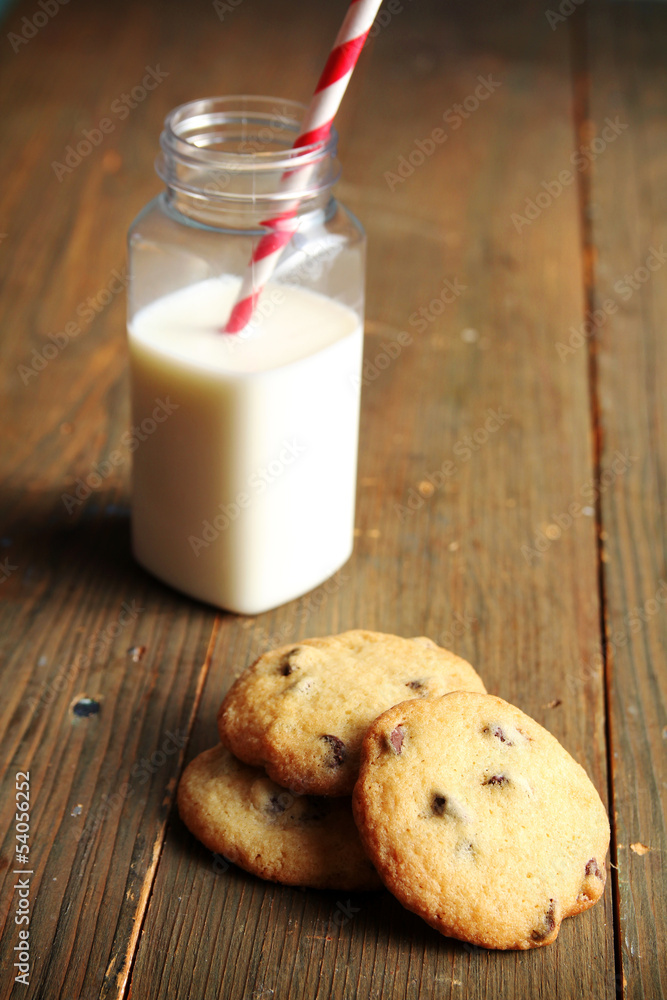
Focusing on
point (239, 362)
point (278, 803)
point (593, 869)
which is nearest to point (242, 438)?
point (239, 362)

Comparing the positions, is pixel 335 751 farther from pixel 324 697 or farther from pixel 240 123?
pixel 240 123

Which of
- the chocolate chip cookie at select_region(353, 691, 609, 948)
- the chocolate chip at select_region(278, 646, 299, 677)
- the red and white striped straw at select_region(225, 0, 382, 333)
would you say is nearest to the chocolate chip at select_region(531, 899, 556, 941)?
the chocolate chip cookie at select_region(353, 691, 609, 948)

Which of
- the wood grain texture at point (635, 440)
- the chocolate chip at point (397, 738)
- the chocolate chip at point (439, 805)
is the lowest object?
the wood grain texture at point (635, 440)

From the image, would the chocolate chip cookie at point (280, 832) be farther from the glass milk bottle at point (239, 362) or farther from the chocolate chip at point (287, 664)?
the glass milk bottle at point (239, 362)

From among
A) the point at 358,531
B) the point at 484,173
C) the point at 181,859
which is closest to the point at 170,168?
the point at 358,531

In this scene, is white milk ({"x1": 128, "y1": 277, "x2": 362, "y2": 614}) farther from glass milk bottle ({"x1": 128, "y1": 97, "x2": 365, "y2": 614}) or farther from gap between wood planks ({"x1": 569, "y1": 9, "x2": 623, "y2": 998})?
gap between wood planks ({"x1": 569, "y1": 9, "x2": 623, "y2": 998})

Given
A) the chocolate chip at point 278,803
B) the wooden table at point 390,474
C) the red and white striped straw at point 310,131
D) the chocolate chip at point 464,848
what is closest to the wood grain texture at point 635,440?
the wooden table at point 390,474

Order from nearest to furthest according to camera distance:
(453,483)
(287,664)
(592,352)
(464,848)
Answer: (464,848), (287,664), (453,483), (592,352)
